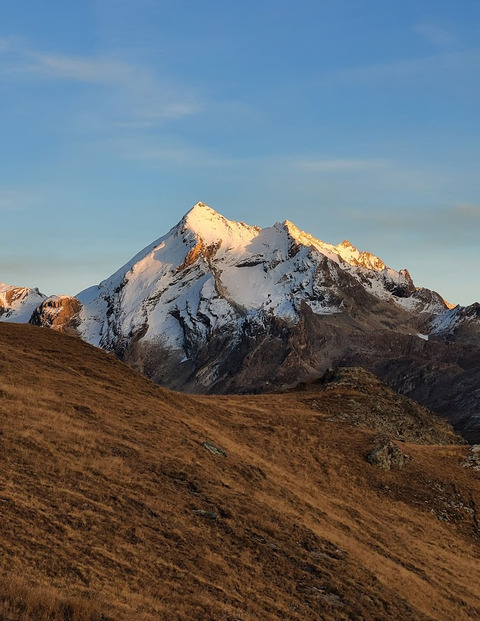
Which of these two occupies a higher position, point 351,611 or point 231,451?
point 231,451

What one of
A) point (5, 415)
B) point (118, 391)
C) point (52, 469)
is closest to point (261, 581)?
point (52, 469)

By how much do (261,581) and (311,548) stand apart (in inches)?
222

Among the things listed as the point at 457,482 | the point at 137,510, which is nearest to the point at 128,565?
the point at 137,510

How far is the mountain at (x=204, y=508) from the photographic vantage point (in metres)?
21.7

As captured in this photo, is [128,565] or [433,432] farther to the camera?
[433,432]

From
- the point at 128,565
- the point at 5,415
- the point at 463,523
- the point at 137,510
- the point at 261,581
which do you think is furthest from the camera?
the point at 463,523

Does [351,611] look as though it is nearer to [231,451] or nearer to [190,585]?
[190,585]

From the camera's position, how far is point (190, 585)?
899 inches

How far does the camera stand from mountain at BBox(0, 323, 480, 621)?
2169 centimetres

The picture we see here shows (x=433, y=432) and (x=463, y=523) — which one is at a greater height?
(x=433, y=432)

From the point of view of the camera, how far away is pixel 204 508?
30812mm

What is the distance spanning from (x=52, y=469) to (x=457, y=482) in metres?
33.5

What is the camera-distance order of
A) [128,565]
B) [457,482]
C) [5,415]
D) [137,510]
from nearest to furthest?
[128,565] → [137,510] → [5,415] → [457,482]

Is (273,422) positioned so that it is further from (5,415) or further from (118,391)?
(5,415)
